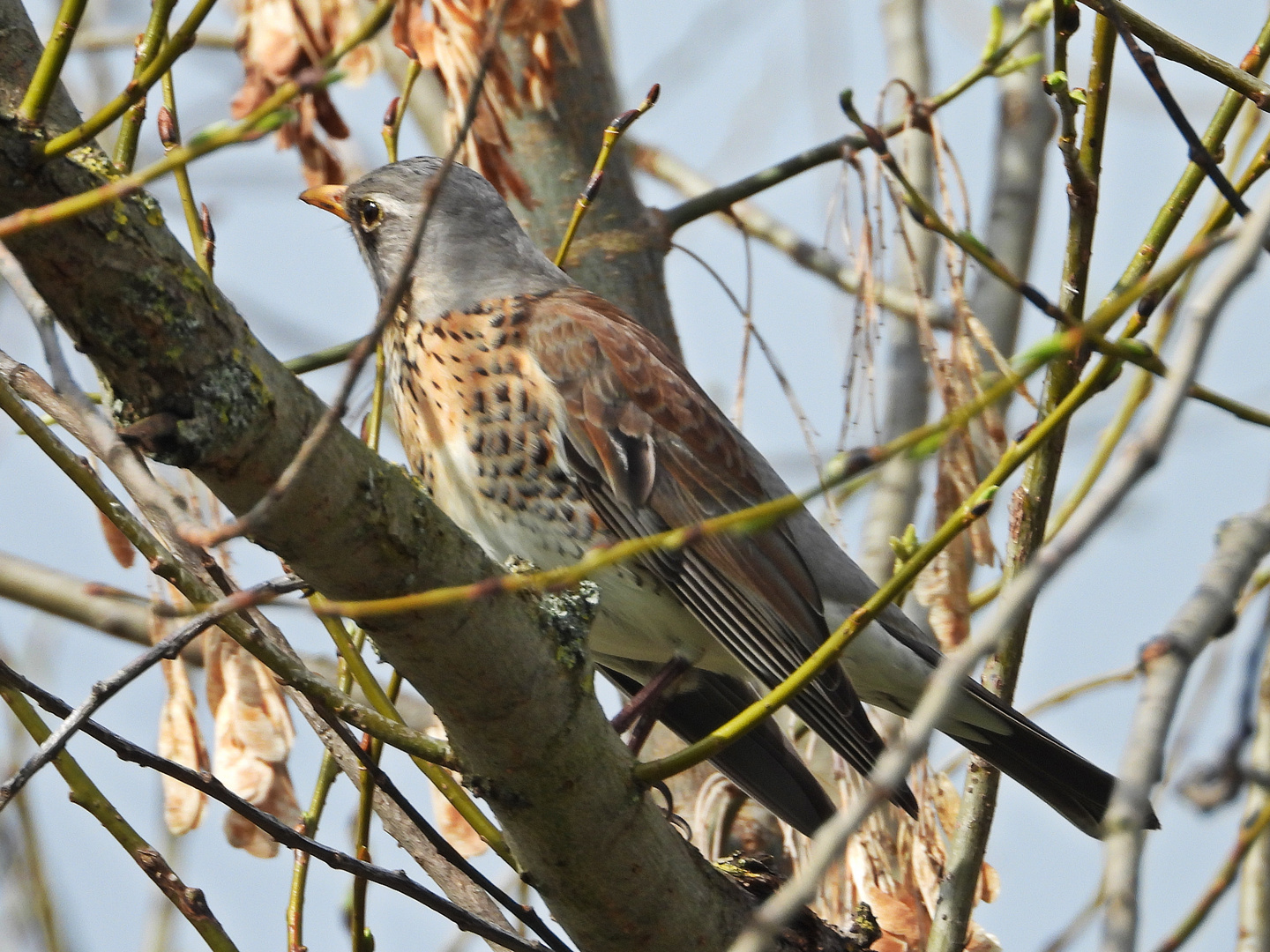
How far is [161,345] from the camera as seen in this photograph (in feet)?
5.82

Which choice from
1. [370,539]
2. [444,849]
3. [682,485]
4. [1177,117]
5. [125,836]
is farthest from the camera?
[682,485]

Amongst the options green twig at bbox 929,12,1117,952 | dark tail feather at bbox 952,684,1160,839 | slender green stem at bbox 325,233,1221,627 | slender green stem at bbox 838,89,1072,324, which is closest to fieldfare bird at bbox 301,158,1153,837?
dark tail feather at bbox 952,684,1160,839

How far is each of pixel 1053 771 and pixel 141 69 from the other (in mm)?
2596

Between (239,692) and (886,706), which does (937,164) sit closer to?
(886,706)

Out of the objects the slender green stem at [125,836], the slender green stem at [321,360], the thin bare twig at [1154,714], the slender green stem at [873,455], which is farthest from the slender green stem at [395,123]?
the thin bare twig at [1154,714]

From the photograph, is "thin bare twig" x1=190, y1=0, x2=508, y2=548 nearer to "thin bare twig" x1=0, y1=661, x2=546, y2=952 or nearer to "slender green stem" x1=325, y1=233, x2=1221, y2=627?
"slender green stem" x1=325, y1=233, x2=1221, y2=627

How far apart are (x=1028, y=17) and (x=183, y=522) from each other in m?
2.82

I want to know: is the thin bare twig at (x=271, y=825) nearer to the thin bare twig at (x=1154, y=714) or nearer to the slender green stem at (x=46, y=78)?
the slender green stem at (x=46, y=78)

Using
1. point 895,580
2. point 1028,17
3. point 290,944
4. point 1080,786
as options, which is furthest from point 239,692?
point 1028,17

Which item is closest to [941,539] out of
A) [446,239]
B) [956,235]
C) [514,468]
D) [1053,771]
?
[956,235]

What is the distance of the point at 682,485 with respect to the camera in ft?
12.3

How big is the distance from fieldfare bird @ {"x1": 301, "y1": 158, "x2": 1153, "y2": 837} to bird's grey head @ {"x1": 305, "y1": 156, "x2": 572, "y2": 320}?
0.03ft

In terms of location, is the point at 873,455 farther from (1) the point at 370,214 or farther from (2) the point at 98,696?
(1) the point at 370,214

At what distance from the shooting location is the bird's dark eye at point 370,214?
161 inches
